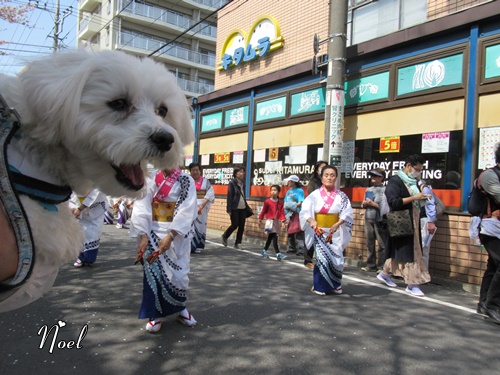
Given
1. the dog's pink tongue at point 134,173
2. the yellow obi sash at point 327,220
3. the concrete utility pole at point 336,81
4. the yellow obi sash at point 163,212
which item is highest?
the concrete utility pole at point 336,81

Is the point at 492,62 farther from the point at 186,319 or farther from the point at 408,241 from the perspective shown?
the point at 186,319

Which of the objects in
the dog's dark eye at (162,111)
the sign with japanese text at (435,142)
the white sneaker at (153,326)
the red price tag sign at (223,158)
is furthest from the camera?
the red price tag sign at (223,158)

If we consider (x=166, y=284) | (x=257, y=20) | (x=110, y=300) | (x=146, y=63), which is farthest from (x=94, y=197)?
(x=257, y=20)

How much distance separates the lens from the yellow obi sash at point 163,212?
12.0 feet

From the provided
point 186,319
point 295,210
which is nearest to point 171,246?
point 186,319

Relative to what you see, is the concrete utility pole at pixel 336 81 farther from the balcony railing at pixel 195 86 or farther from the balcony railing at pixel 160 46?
the balcony railing at pixel 195 86

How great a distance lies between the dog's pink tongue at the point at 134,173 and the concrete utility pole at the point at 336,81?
6.24 meters

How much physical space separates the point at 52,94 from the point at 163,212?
8.65 feet

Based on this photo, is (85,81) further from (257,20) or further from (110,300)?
(257,20)

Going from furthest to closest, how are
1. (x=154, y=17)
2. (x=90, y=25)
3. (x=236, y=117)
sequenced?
(x=90, y=25) → (x=154, y=17) → (x=236, y=117)

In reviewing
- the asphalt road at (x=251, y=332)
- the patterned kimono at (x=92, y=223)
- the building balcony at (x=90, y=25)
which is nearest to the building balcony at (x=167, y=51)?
the building balcony at (x=90, y=25)

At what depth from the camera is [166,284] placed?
11.6ft

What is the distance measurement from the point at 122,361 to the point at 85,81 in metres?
2.41

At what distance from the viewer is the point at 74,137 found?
3.73ft
